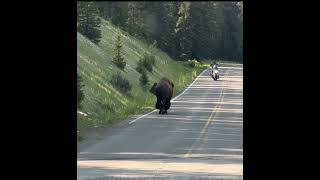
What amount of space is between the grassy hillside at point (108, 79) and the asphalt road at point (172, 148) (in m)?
1.94

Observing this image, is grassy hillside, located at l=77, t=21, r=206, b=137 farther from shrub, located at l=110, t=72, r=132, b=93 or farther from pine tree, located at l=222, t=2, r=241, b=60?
pine tree, located at l=222, t=2, r=241, b=60

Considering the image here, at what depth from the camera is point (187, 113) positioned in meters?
41.0

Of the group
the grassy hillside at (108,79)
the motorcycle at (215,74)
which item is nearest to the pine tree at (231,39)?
the motorcycle at (215,74)

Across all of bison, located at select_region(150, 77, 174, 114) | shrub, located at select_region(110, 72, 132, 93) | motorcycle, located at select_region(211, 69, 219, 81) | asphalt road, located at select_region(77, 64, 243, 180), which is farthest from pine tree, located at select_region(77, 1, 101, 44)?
bison, located at select_region(150, 77, 174, 114)

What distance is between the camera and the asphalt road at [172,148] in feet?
55.6

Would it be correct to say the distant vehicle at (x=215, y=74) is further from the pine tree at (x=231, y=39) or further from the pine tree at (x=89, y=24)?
the pine tree at (x=89, y=24)

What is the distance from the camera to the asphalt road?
16938 millimetres

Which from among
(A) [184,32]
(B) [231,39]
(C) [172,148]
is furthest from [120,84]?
(A) [184,32]

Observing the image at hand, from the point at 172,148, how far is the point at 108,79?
2975cm

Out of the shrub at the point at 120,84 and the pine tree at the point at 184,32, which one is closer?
the shrub at the point at 120,84
